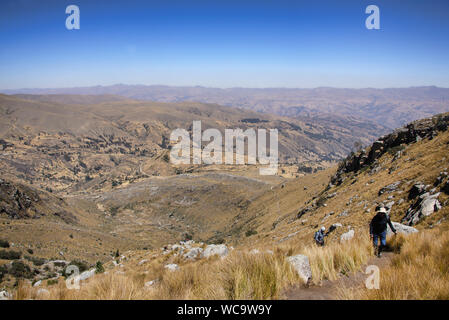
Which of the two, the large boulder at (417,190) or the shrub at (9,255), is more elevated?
the large boulder at (417,190)

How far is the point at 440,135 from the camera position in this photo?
2105cm

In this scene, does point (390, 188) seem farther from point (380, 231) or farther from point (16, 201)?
point (16, 201)

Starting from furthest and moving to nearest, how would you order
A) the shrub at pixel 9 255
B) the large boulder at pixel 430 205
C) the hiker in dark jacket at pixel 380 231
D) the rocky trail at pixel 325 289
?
1. the shrub at pixel 9 255
2. the large boulder at pixel 430 205
3. the hiker in dark jacket at pixel 380 231
4. the rocky trail at pixel 325 289

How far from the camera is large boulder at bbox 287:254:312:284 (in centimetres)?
419

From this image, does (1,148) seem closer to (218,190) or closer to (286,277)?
(218,190)

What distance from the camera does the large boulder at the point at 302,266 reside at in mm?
4191

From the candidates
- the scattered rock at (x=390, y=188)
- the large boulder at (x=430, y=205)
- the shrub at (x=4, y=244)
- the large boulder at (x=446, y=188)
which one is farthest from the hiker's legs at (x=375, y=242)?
the shrub at (x=4, y=244)

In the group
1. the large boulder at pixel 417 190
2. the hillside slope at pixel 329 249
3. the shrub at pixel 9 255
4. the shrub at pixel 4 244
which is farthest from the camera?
the shrub at pixel 4 244

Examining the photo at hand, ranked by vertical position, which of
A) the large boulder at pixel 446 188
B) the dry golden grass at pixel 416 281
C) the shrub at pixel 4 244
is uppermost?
the dry golden grass at pixel 416 281

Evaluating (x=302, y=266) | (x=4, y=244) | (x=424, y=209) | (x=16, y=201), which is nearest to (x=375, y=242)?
(x=302, y=266)

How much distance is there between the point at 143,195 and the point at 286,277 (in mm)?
74794

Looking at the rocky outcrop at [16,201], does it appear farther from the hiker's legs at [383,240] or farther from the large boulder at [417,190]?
the large boulder at [417,190]

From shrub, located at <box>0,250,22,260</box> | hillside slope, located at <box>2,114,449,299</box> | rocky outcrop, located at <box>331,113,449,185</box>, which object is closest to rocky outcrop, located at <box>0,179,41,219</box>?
shrub, located at <box>0,250,22,260</box>

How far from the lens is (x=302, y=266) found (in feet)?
14.3
